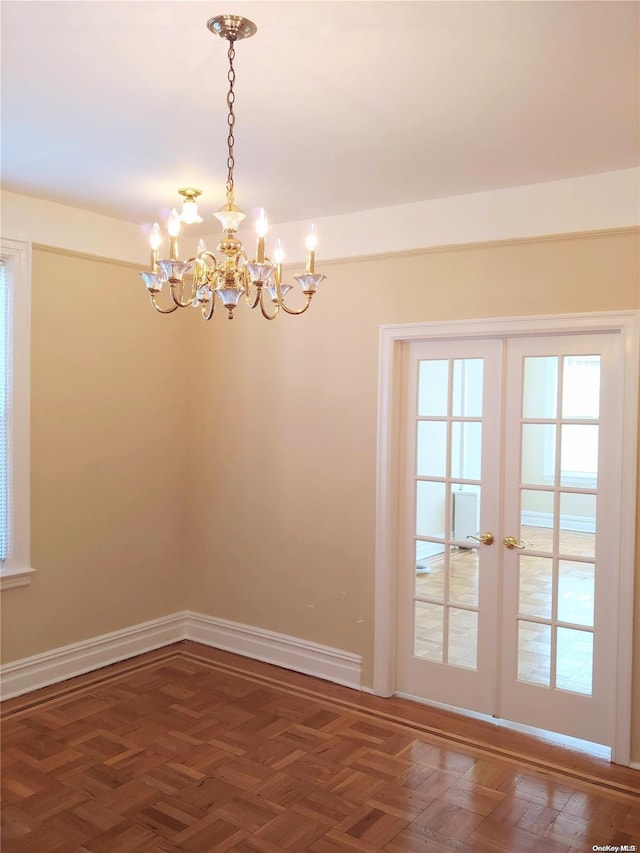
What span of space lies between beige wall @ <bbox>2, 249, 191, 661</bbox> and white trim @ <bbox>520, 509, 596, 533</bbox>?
2.40 m

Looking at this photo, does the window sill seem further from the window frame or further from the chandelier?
the chandelier

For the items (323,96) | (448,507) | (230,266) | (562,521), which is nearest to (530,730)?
(562,521)

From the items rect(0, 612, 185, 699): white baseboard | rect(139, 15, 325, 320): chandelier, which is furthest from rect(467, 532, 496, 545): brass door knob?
Answer: rect(0, 612, 185, 699): white baseboard

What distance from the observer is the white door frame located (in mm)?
3338

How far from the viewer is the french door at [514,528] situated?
11.5ft

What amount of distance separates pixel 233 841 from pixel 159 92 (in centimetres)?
278

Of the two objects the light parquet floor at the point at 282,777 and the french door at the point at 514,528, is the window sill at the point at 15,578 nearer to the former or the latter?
the light parquet floor at the point at 282,777

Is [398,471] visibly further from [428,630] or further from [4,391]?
[4,391]

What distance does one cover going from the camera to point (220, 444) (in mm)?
4887

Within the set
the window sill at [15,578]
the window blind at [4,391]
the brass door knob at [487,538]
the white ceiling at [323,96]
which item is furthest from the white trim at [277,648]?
the white ceiling at [323,96]

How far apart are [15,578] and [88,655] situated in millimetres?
739

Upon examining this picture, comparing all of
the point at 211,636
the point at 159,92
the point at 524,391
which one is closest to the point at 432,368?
the point at 524,391

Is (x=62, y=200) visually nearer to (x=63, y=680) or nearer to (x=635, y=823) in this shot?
(x=63, y=680)

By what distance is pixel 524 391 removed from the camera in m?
3.74
